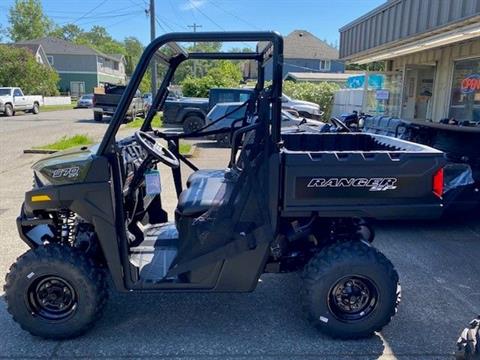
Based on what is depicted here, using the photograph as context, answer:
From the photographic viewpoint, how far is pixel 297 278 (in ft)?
12.7

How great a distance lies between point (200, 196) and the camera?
316cm

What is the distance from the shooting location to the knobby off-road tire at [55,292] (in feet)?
9.23

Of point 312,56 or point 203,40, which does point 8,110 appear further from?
point 312,56

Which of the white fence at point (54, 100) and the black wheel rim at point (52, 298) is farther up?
the white fence at point (54, 100)

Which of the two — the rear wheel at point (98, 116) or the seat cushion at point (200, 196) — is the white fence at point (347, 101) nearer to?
the rear wheel at point (98, 116)

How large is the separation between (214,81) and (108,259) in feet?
75.9

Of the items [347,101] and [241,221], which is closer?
[241,221]

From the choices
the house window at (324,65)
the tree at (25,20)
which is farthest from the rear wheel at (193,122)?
the tree at (25,20)

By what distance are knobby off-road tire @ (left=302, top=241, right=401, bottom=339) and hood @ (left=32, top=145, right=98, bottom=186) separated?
65.2 inches

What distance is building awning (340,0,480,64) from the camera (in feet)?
23.0

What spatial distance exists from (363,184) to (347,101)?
16.3 meters

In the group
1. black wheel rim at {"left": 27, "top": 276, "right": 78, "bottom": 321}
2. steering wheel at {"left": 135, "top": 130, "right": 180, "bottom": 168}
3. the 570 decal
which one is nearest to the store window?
the 570 decal

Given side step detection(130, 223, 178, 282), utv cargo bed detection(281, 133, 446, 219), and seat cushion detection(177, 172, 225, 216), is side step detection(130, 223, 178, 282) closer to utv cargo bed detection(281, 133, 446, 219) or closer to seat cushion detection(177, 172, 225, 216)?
seat cushion detection(177, 172, 225, 216)

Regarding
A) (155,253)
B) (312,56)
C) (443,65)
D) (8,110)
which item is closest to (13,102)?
(8,110)
